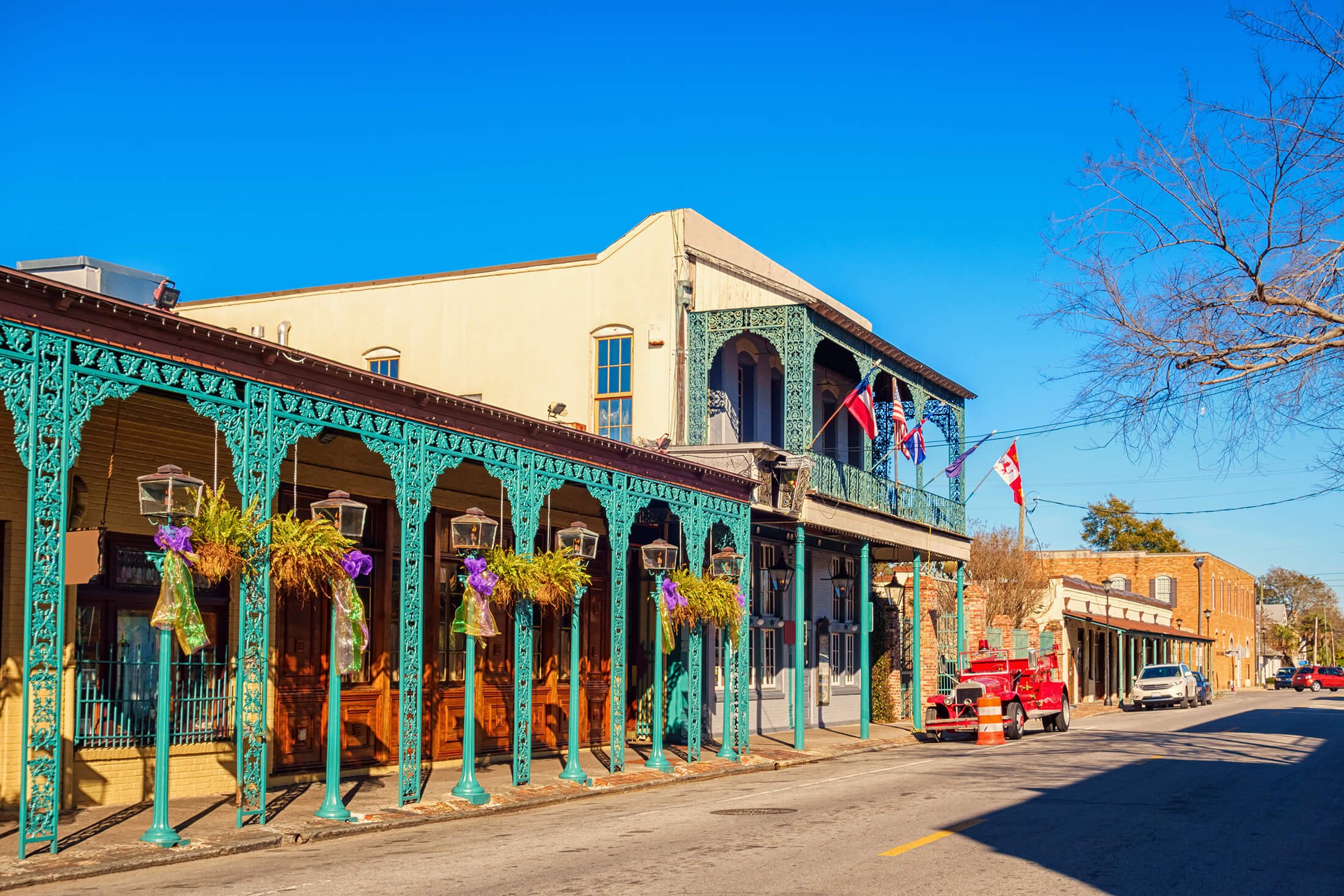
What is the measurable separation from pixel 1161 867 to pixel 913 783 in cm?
693

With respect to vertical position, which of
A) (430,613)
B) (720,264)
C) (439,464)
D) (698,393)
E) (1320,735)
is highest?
(720,264)

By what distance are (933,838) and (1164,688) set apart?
125 ft

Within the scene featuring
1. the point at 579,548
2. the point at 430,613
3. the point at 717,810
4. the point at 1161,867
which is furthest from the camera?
the point at 430,613

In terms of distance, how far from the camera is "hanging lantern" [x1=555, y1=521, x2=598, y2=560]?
56.6 feet

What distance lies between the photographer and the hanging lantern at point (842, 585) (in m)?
29.7

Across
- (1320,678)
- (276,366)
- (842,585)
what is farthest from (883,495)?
(1320,678)

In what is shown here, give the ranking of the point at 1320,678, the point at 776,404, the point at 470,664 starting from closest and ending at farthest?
the point at 470,664, the point at 776,404, the point at 1320,678

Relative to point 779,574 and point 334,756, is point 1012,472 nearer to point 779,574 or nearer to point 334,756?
point 779,574

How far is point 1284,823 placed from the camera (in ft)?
44.7

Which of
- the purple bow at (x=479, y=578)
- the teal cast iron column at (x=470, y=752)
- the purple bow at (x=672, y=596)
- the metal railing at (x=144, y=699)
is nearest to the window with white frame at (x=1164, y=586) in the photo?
the purple bow at (x=672, y=596)

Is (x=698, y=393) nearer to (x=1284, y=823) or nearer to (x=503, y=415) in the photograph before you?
(x=503, y=415)

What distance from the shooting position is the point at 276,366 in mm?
13016

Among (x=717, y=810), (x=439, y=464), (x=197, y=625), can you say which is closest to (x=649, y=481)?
(x=439, y=464)

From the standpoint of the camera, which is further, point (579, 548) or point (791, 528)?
point (791, 528)
